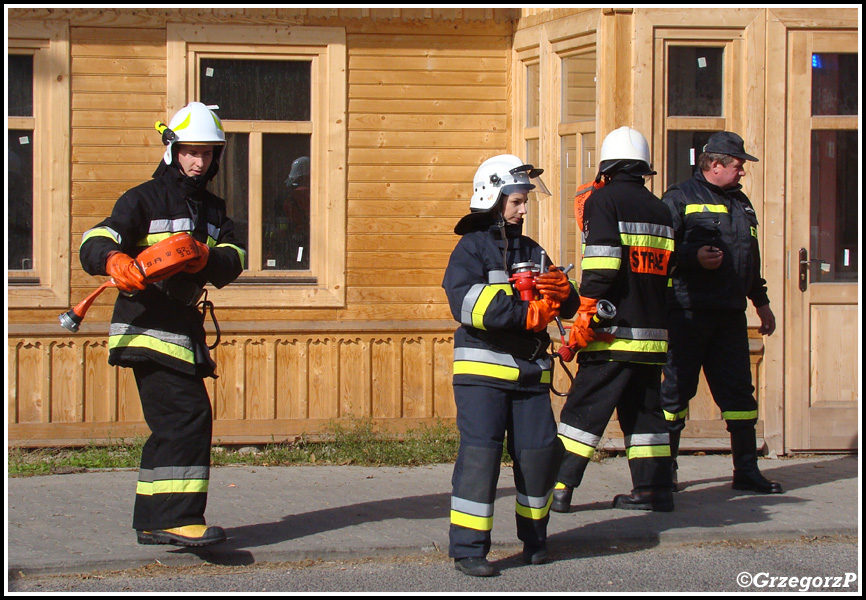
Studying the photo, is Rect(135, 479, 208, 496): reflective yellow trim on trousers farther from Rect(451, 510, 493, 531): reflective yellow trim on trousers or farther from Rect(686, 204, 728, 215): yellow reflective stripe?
Rect(686, 204, 728, 215): yellow reflective stripe

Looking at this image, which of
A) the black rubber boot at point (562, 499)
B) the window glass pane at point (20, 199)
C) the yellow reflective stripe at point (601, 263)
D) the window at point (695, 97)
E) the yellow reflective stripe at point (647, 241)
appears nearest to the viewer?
the yellow reflective stripe at point (601, 263)

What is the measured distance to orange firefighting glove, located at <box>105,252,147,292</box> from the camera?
442 centimetres

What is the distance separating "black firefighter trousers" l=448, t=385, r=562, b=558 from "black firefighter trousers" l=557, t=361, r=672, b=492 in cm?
85

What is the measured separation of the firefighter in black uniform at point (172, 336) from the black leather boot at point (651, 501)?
92.8 inches

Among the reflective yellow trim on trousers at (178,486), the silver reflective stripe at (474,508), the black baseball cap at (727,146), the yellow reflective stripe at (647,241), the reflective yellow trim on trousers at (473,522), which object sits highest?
the black baseball cap at (727,146)

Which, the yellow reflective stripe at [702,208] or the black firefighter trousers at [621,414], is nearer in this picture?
the black firefighter trousers at [621,414]

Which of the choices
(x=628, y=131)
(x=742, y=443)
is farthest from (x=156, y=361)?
(x=742, y=443)

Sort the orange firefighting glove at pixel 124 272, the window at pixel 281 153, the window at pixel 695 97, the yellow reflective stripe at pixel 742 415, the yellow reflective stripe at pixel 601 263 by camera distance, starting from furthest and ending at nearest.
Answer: the window at pixel 281 153 < the window at pixel 695 97 < the yellow reflective stripe at pixel 742 415 < the yellow reflective stripe at pixel 601 263 < the orange firefighting glove at pixel 124 272

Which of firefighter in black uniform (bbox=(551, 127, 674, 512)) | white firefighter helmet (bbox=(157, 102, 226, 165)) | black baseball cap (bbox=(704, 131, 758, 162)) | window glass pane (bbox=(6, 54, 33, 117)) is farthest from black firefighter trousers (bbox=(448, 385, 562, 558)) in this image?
window glass pane (bbox=(6, 54, 33, 117))

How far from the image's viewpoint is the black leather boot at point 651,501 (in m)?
5.70

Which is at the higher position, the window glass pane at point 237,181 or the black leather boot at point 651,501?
the window glass pane at point 237,181

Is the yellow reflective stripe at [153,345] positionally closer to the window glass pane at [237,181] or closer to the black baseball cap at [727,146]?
the window glass pane at [237,181]

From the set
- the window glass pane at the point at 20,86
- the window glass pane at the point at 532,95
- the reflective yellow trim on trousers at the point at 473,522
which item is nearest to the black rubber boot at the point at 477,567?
the reflective yellow trim on trousers at the point at 473,522

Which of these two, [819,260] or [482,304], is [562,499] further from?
[819,260]
